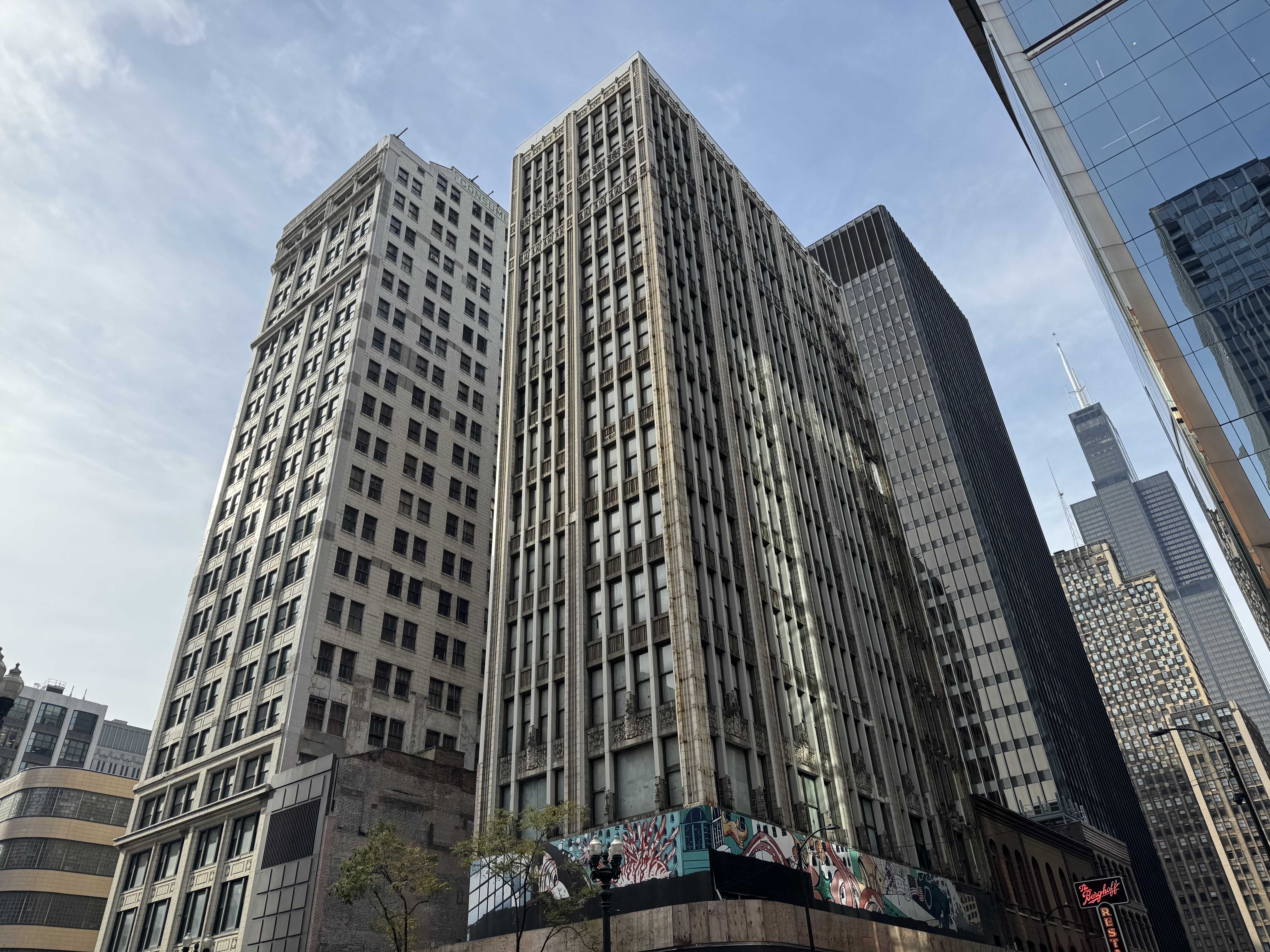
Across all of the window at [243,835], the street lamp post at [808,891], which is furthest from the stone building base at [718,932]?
the window at [243,835]

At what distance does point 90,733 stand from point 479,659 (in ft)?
403

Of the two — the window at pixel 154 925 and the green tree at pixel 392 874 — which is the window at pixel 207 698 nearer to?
the window at pixel 154 925

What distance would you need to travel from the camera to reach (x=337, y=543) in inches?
2549

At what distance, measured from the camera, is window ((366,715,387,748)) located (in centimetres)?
5972

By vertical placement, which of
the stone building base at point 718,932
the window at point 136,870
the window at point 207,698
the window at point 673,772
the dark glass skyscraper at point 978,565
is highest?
the dark glass skyscraper at point 978,565

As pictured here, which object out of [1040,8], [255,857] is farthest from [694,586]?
[1040,8]

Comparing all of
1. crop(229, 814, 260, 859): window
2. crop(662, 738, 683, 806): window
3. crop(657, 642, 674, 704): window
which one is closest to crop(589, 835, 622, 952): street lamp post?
crop(662, 738, 683, 806): window

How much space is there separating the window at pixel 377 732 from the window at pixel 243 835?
27.8ft

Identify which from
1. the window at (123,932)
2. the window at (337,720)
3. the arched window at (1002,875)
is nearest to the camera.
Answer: the window at (123,932)

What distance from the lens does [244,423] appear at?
267ft

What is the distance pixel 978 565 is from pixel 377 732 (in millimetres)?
87948

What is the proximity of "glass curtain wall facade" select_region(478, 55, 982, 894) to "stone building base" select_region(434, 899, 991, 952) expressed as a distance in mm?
4016

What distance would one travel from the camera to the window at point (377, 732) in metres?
59.7

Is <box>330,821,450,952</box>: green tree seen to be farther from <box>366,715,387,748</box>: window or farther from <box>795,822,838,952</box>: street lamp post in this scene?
<box>366,715,387,748</box>: window
